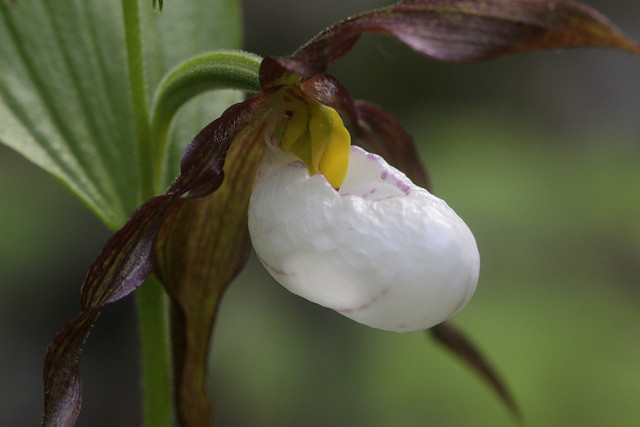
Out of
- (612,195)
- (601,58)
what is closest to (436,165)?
(612,195)

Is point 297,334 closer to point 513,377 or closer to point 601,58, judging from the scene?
point 513,377

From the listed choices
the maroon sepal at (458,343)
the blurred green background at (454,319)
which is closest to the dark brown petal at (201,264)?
the maroon sepal at (458,343)

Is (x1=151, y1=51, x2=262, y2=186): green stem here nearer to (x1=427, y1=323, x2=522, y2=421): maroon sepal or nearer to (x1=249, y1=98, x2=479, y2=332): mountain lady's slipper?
(x1=249, y1=98, x2=479, y2=332): mountain lady's slipper

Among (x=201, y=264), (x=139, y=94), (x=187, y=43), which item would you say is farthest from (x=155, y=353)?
(x=187, y=43)

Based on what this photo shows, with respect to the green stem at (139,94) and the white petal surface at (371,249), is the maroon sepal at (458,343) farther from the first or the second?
the green stem at (139,94)

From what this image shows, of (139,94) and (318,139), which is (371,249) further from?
(139,94)

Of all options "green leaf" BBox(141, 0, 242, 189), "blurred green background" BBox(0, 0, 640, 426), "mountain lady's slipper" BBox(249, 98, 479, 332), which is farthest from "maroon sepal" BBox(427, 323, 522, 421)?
"blurred green background" BBox(0, 0, 640, 426)
